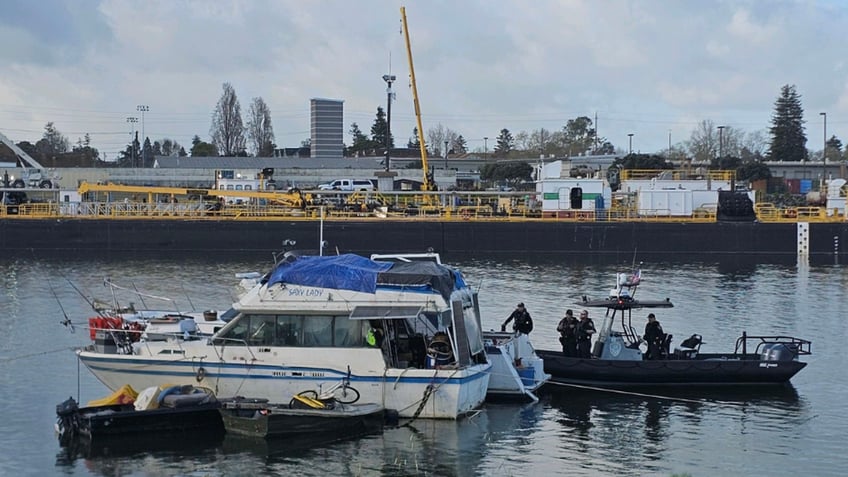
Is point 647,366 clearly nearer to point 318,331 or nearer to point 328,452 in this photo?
point 318,331

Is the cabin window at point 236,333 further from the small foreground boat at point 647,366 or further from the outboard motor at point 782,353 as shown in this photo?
the outboard motor at point 782,353

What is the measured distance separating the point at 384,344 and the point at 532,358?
16.7 ft

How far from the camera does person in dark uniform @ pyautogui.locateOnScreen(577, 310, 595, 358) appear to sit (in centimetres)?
2756

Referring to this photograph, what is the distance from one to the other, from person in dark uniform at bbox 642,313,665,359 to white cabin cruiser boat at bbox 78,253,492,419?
6025mm

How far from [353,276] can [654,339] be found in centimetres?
869

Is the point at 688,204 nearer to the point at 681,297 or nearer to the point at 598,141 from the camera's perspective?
the point at 681,297

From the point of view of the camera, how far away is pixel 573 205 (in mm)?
76875

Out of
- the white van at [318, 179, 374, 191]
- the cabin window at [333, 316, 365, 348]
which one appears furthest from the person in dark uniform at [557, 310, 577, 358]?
the white van at [318, 179, 374, 191]

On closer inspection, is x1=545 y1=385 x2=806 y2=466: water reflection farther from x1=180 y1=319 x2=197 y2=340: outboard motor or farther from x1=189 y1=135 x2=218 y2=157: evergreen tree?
x1=189 y1=135 x2=218 y2=157: evergreen tree

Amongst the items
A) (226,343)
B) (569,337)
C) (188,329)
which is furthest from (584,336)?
(188,329)

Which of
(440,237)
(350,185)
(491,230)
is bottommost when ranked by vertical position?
(440,237)

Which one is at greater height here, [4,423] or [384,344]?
[384,344]

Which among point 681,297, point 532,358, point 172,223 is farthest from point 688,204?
point 532,358

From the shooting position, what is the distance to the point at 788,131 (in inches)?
6102
